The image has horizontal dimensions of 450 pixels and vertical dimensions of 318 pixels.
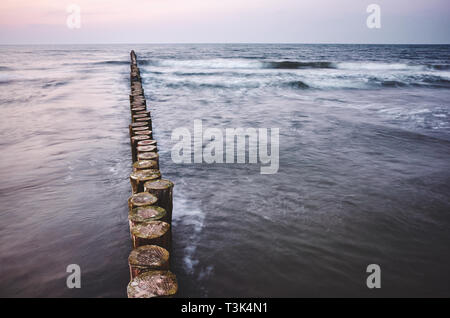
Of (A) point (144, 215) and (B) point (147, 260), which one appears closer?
(B) point (147, 260)

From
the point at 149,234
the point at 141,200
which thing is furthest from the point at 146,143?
the point at 149,234

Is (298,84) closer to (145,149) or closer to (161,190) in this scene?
(145,149)

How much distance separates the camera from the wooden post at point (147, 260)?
2.00 metres

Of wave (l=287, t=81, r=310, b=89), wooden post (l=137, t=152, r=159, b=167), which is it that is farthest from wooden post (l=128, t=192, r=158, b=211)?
wave (l=287, t=81, r=310, b=89)

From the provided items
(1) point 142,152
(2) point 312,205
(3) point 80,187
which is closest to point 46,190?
(3) point 80,187

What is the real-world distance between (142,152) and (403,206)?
3.53m

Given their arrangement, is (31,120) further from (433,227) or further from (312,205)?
(433,227)

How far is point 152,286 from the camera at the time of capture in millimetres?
1880

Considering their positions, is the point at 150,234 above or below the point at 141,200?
below

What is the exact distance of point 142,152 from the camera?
3.76 metres

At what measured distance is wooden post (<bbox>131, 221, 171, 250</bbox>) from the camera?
87.4 inches

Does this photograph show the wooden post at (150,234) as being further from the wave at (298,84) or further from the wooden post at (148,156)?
the wave at (298,84)

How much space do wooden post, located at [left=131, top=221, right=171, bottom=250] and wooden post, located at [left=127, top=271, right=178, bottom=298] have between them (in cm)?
31

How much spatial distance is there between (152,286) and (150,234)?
44cm
